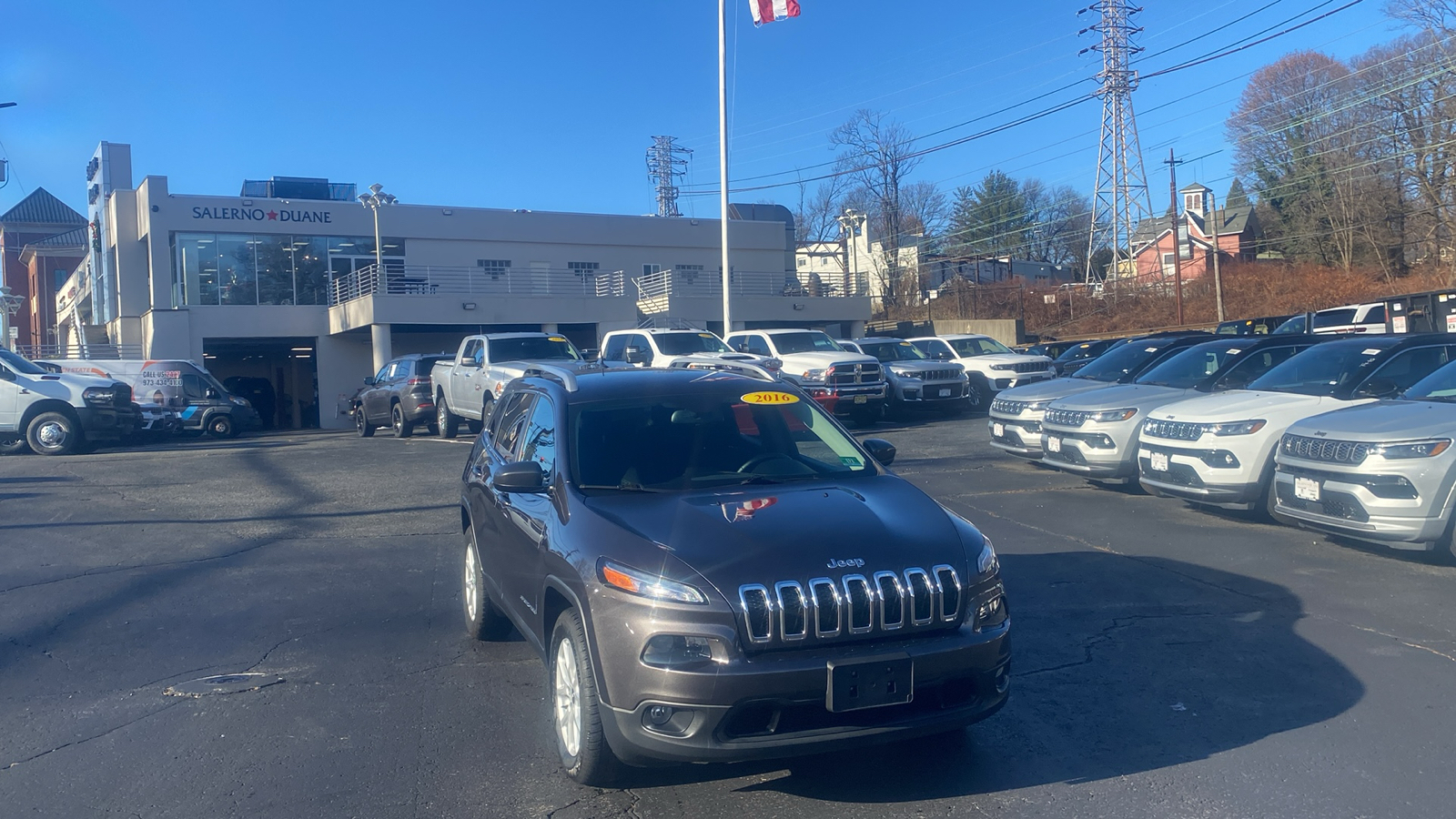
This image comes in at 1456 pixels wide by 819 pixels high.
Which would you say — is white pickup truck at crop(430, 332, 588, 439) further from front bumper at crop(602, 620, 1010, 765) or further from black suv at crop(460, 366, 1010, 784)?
front bumper at crop(602, 620, 1010, 765)

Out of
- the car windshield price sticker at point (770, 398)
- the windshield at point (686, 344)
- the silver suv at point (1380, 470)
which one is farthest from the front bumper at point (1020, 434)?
the windshield at point (686, 344)

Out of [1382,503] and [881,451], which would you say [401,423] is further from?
[1382,503]

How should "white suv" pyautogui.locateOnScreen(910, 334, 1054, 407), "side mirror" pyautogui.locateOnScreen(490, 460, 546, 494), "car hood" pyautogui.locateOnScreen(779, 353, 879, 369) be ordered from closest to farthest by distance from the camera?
"side mirror" pyautogui.locateOnScreen(490, 460, 546, 494) → "car hood" pyautogui.locateOnScreen(779, 353, 879, 369) → "white suv" pyautogui.locateOnScreen(910, 334, 1054, 407)

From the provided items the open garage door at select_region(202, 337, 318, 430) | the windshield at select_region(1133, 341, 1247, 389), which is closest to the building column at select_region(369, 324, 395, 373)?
the open garage door at select_region(202, 337, 318, 430)

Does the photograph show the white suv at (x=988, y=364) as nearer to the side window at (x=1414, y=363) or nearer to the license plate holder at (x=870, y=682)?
the side window at (x=1414, y=363)

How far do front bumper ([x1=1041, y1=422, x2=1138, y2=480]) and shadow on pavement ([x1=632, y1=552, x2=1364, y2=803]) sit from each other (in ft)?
11.3

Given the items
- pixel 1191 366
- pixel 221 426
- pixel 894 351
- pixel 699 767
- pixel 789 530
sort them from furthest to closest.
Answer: pixel 221 426 < pixel 894 351 < pixel 1191 366 < pixel 699 767 < pixel 789 530

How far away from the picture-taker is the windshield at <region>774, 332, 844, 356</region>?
22812mm

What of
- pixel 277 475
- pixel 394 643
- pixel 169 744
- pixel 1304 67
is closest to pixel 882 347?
pixel 277 475

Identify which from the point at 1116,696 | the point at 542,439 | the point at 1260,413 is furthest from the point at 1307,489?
the point at 542,439

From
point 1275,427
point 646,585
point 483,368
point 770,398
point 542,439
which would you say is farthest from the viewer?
point 483,368

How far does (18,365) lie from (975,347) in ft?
64.7

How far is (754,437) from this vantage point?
546cm

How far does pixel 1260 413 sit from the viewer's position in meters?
9.43
